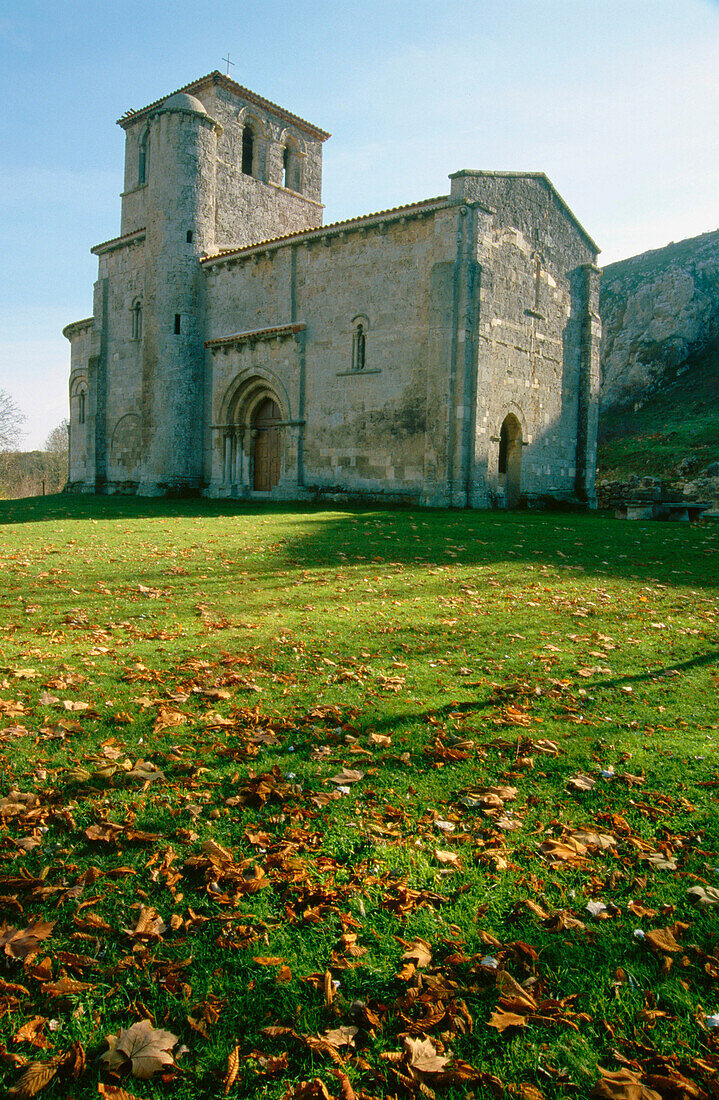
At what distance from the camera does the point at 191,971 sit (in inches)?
88.1

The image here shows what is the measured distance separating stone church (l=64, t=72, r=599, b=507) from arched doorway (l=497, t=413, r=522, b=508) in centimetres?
7

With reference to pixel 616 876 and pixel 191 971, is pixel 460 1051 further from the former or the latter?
pixel 616 876

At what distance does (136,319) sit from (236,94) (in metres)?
10.7

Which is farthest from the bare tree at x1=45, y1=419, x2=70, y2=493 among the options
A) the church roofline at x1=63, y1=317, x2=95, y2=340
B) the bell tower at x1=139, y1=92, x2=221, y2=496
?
the bell tower at x1=139, y1=92, x2=221, y2=496

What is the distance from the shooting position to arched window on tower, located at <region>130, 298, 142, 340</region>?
28.4 metres

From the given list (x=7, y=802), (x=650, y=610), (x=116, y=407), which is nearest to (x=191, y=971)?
(x=7, y=802)

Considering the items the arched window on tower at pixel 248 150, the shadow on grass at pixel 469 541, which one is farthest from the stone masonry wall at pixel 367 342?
the arched window on tower at pixel 248 150

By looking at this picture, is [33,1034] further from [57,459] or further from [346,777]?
[57,459]

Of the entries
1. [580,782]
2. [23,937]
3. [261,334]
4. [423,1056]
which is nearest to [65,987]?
[23,937]

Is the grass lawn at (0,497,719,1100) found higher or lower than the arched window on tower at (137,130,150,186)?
lower

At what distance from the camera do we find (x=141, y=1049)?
1.96 metres

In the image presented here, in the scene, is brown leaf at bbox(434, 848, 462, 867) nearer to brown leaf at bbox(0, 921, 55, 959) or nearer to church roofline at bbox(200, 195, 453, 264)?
brown leaf at bbox(0, 921, 55, 959)

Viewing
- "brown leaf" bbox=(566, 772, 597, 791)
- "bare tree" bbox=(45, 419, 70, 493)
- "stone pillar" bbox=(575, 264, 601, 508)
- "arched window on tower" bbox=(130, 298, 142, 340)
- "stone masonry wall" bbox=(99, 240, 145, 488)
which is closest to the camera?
"brown leaf" bbox=(566, 772, 597, 791)

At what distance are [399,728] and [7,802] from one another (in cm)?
209
